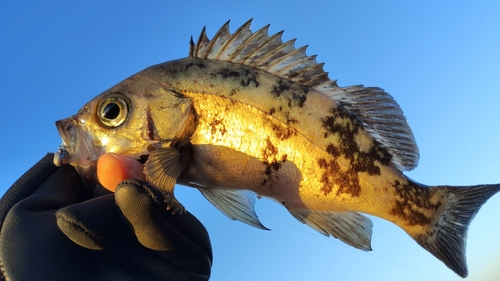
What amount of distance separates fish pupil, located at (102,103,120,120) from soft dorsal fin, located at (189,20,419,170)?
73 cm

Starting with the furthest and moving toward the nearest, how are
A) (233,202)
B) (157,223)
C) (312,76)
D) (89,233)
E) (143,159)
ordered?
(233,202), (312,76), (143,159), (157,223), (89,233)

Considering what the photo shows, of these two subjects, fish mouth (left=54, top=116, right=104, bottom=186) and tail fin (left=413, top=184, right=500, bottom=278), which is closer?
tail fin (left=413, top=184, right=500, bottom=278)

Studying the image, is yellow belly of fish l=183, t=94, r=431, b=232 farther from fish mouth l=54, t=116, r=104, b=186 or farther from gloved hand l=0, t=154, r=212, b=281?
fish mouth l=54, t=116, r=104, b=186

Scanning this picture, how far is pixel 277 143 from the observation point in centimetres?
282

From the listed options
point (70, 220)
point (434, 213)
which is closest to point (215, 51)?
point (70, 220)

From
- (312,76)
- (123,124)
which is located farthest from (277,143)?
(123,124)

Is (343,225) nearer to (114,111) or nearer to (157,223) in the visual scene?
(157,223)

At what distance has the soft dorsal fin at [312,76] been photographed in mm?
2912

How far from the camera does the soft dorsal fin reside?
2912 mm

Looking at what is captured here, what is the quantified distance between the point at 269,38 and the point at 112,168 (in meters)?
1.57

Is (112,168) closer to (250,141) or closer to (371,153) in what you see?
(250,141)

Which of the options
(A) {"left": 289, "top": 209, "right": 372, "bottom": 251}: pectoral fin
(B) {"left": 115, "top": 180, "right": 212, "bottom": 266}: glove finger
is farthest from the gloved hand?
(A) {"left": 289, "top": 209, "right": 372, "bottom": 251}: pectoral fin

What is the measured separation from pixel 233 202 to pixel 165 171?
690 millimetres

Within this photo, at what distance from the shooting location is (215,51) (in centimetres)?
318
